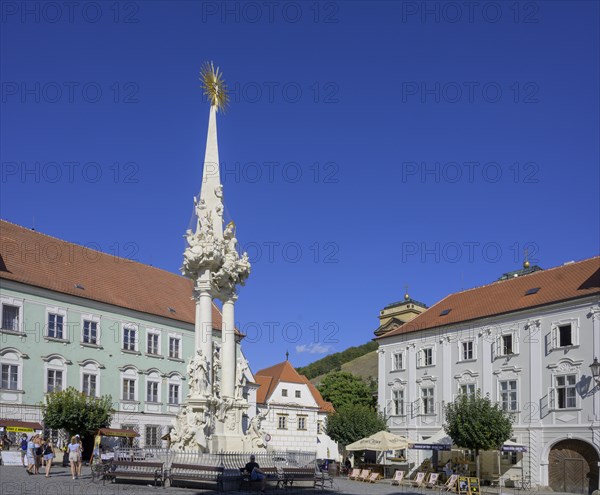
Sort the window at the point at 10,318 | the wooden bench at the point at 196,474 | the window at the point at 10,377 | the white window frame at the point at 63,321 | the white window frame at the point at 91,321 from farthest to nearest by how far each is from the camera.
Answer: the white window frame at the point at 91,321 → the white window frame at the point at 63,321 → the window at the point at 10,318 → the window at the point at 10,377 → the wooden bench at the point at 196,474

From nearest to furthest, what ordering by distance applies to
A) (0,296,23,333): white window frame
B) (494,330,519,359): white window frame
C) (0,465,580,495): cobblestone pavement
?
1. (0,465,580,495): cobblestone pavement
2. (0,296,23,333): white window frame
3. (494,330,519,359): white window frame

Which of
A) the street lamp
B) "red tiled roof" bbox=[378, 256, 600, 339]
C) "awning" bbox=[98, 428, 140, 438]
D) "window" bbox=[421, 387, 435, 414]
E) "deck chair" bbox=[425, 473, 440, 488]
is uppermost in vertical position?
"red tiled roof" bbox=[378, 256, 600, 339]

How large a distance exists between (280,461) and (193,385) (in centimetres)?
360

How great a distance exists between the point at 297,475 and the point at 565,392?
17349 millimetres

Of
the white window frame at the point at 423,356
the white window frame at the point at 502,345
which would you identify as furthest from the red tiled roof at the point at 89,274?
the white window frame at the point at 502,345

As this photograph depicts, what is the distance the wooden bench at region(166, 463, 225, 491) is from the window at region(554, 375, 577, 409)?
65.7ft

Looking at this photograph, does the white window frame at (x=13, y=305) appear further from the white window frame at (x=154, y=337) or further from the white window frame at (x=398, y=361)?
the white window frame at (x=398, y=361)

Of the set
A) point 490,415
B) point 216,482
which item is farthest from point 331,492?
point 490,415

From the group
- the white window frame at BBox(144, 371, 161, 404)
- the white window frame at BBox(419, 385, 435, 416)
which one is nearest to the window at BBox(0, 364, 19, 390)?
the white window frame at BBox(144, 371, 161, 404)

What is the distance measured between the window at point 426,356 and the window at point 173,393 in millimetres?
13833

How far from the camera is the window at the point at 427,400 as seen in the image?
41156 millimetres

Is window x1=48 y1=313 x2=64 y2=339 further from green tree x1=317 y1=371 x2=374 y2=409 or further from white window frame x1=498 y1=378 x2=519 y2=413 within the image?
green tree x1=317 y1=371 x2=374 y2=409

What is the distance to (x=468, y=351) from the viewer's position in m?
39.8

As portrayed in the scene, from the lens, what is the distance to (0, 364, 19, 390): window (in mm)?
33734
